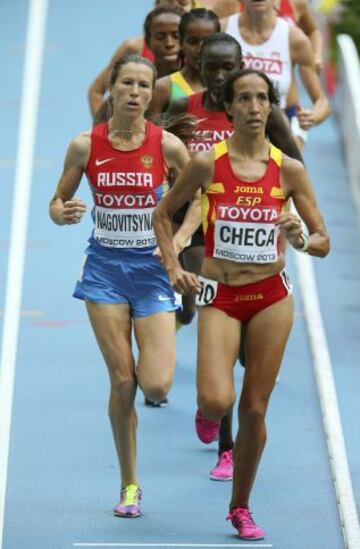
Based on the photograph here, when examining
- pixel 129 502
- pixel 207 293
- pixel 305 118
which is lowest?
pixel 129 502

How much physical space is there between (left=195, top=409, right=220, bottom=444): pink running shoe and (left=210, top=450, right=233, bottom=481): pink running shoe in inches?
6.2

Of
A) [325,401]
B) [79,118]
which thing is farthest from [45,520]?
[79,118]

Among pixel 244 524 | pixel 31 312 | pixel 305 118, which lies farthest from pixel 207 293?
pixel 31 312

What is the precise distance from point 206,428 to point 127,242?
1.52 metres

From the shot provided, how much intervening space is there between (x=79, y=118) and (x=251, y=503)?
1072cm

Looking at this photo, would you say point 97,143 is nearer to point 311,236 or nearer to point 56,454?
point 311,236

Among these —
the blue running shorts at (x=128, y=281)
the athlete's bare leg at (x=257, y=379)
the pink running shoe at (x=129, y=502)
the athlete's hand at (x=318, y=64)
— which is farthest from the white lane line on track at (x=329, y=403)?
the athlete's hand at (x=318, y=64)

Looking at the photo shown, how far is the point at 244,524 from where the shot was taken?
364 inches

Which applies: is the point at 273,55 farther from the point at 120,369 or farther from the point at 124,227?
the point at 120,369

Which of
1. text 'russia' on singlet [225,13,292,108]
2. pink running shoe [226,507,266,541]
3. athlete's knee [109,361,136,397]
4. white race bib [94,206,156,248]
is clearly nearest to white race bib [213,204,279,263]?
white race bib [94,206,156,248]

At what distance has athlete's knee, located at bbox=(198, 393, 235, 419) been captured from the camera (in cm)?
895

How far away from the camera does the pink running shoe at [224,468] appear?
1048cm

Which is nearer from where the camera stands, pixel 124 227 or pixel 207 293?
pixel 207 293

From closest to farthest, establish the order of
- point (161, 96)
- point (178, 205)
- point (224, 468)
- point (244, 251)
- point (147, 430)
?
1. point (244, 251)
2. point (178, 205)
3. point (224, 468)
4. point (161, 96)
5. point (147, 430)
